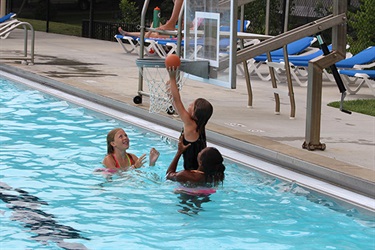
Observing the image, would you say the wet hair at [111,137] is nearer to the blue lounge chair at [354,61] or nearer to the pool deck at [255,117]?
the pool deck at [255,117]

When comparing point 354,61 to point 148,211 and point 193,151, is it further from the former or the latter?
point 148,211

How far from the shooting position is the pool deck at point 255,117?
26.6 feet

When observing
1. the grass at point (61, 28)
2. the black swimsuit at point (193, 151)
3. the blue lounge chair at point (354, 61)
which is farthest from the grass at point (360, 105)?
the grass at point (61, 28)

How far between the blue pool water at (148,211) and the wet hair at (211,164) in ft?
0.69

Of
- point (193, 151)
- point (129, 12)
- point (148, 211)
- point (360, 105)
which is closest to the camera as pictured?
point (148, 211)

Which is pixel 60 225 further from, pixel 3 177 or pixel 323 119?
pixel 323 119

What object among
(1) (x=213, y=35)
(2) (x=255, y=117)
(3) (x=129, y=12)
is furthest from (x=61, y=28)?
(1) (x=213, y=35)

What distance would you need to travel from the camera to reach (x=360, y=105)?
41.2 feet

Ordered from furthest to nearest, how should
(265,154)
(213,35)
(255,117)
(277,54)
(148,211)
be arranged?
1. (277,54)
2. (255,117)
3. (213,35)
4. (265,154)
5. (148,211)

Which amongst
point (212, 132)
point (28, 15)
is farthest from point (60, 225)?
point (28, 15)

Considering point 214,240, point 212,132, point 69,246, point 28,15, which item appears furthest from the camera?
point 28,15

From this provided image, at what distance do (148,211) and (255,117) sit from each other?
439 cm

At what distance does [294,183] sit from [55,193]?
2155 millimetres

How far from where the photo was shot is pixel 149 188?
303 inches
